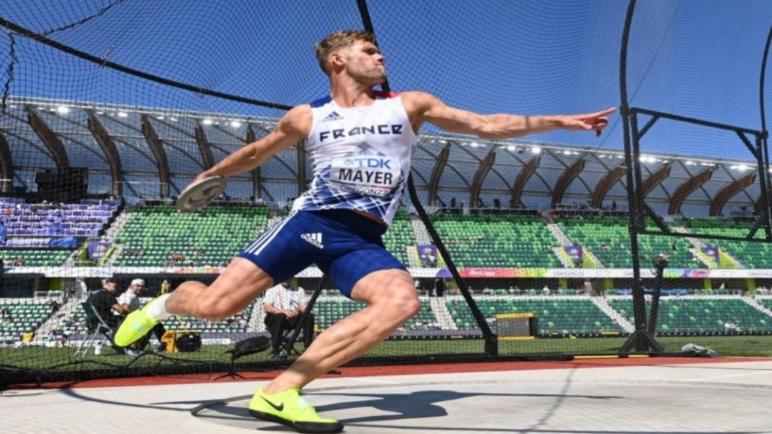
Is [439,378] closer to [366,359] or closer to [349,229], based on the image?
[366,359]

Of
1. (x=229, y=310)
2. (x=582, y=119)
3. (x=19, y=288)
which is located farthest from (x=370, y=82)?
(x=19, y=288)

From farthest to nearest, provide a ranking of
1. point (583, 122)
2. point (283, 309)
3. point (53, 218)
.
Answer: point (53, 218) < point (283, 309) < point (583, 122)

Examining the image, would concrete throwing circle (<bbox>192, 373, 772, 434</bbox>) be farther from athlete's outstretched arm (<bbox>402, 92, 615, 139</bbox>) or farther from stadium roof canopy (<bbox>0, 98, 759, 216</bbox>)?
stadium roof canopy (<bbox>0, 98, 759, 216</bbox>)

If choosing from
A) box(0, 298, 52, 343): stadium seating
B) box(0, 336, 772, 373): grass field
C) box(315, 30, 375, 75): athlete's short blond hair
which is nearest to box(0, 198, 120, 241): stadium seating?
box(0, 298, 52, 343): stadium seating

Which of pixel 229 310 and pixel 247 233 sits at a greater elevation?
pixel 247 233

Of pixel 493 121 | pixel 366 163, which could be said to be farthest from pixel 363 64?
pixel 493 121

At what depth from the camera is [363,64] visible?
9.43 ft

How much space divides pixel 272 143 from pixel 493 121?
1036mm

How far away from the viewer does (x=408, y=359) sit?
7387 mm

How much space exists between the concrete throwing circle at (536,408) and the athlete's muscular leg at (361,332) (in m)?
0.24

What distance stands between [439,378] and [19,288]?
23.1 meters

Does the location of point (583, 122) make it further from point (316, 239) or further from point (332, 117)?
point (316, 239)

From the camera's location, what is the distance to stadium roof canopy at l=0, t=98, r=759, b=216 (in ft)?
71.7

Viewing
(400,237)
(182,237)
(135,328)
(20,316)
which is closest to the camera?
(135,328)
